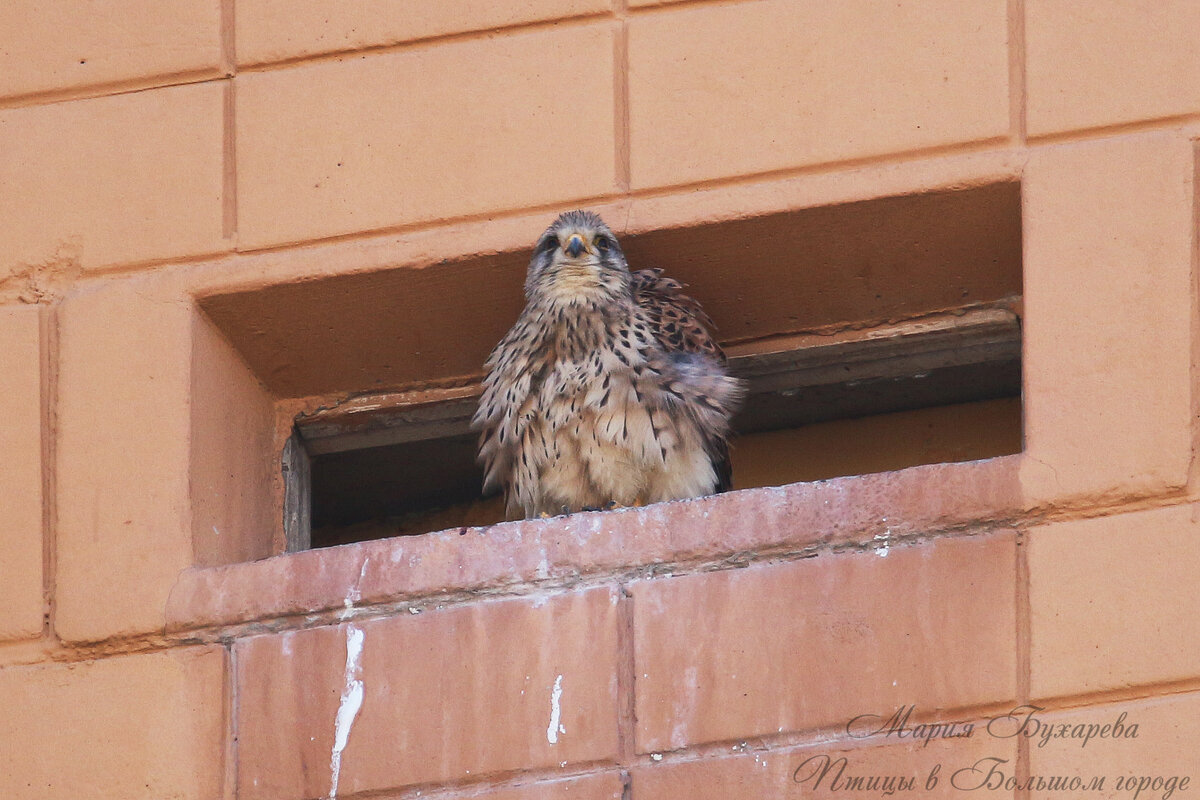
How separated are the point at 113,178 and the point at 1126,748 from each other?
2745 millimetres

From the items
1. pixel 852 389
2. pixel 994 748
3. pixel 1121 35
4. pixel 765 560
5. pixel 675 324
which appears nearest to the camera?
pixel 994 748

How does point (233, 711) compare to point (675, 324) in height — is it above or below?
below

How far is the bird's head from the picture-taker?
5.06m

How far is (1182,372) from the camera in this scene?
15.0 ft

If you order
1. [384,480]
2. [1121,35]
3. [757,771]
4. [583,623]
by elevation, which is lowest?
[757,771]

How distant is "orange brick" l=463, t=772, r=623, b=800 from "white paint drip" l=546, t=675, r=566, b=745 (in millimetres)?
94

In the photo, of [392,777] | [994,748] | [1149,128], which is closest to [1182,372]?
[1149,128]

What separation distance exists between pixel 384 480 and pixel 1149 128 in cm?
236

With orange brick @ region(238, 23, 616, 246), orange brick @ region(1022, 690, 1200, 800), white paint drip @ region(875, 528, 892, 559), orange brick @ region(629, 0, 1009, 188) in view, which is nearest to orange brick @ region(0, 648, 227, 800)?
orange brick @ region(238, 23, 616, 246)

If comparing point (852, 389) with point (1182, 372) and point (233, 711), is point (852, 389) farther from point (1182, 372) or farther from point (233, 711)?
point (233, 711)

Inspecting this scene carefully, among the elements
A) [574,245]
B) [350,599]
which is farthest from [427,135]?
[350,599]

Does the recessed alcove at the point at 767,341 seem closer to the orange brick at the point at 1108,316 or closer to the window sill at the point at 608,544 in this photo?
the orange brick at the point at 1108,316

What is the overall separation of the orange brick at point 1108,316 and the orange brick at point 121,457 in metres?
1.92

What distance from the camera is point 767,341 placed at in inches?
218
